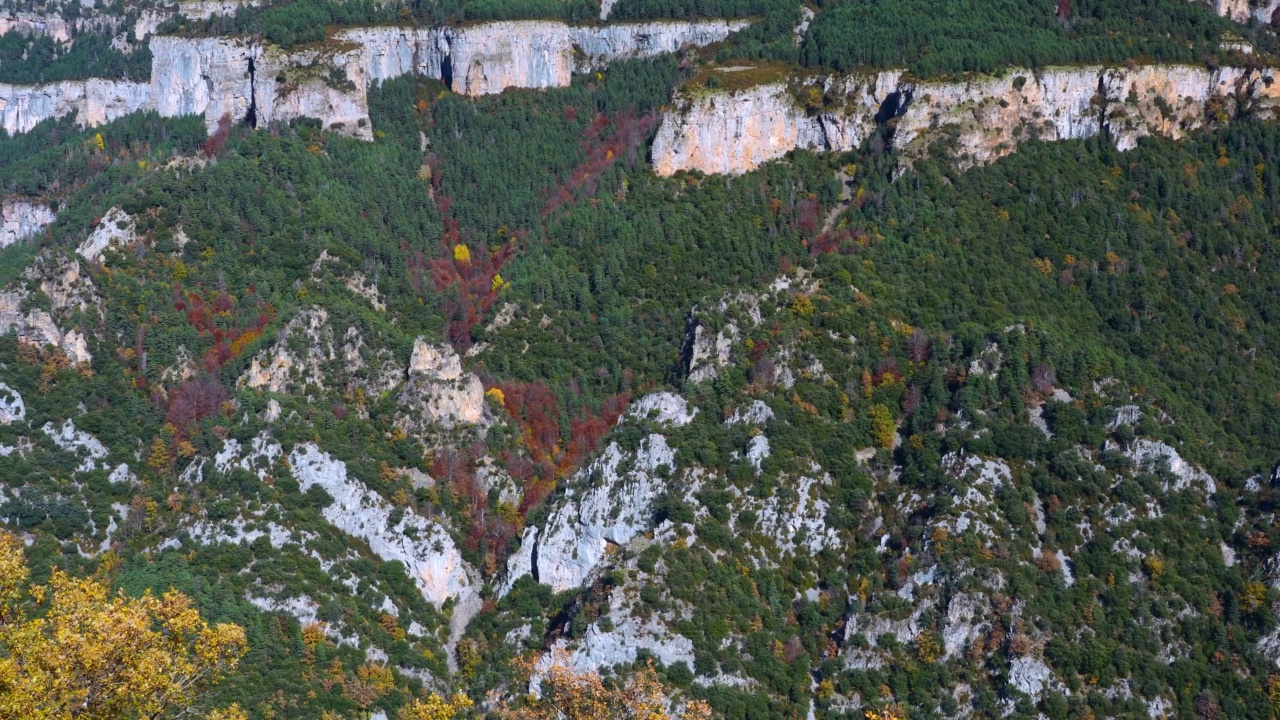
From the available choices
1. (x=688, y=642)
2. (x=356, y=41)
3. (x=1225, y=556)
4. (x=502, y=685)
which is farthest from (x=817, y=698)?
(x=356, y=41)

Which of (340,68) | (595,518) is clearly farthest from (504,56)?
(595,518)

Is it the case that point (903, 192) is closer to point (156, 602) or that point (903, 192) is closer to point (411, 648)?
point (411, 648)

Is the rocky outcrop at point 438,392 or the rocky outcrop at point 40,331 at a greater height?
the rocky outcrop at point 40,331

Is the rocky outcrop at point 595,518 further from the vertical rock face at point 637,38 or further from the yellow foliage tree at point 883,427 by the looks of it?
the vertical rock face at point 637,38

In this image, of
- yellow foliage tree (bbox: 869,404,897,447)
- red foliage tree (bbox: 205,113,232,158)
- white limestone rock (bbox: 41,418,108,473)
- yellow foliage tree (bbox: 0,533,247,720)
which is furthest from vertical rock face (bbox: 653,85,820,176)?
yellow foliage tree (bbox: 0,533,247,720)

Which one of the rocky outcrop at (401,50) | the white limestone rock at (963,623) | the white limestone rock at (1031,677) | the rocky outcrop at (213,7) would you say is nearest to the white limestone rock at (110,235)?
the rocky outcrop at (401,50)

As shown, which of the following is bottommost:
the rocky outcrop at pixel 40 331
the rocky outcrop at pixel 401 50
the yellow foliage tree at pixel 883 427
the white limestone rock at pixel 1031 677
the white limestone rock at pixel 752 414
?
the white limestone rock at pixel 1031 677

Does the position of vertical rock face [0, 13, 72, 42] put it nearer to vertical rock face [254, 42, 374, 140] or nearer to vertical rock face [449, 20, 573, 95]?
vertical rock face [254, 42, 374, 140]
